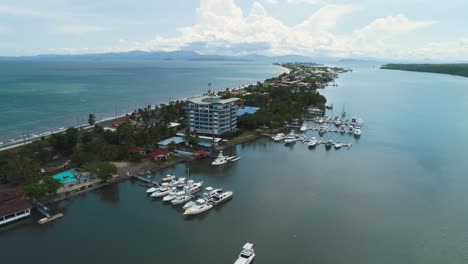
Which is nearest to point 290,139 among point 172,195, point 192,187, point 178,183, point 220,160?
point 220,160

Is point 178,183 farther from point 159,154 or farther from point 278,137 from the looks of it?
point 278,137

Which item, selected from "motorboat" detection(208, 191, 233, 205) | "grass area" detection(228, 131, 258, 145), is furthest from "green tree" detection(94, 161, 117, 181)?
"grass area" detection(228, 131, 258, 145)

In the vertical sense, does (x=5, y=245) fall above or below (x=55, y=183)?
below

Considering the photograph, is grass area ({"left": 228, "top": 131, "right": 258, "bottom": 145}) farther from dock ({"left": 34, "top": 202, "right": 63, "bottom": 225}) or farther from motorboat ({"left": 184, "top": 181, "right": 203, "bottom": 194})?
dock ({"left": 34, "top": 202, "right": 63, "bottom": 225})

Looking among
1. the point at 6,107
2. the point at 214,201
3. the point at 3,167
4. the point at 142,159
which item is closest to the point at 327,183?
the point at 214,201

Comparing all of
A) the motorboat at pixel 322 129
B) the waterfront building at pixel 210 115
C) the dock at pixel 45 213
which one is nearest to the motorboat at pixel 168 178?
the dock at pixel 45 213

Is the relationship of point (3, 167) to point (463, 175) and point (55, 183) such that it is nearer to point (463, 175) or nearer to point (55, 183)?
point (55, 183)
